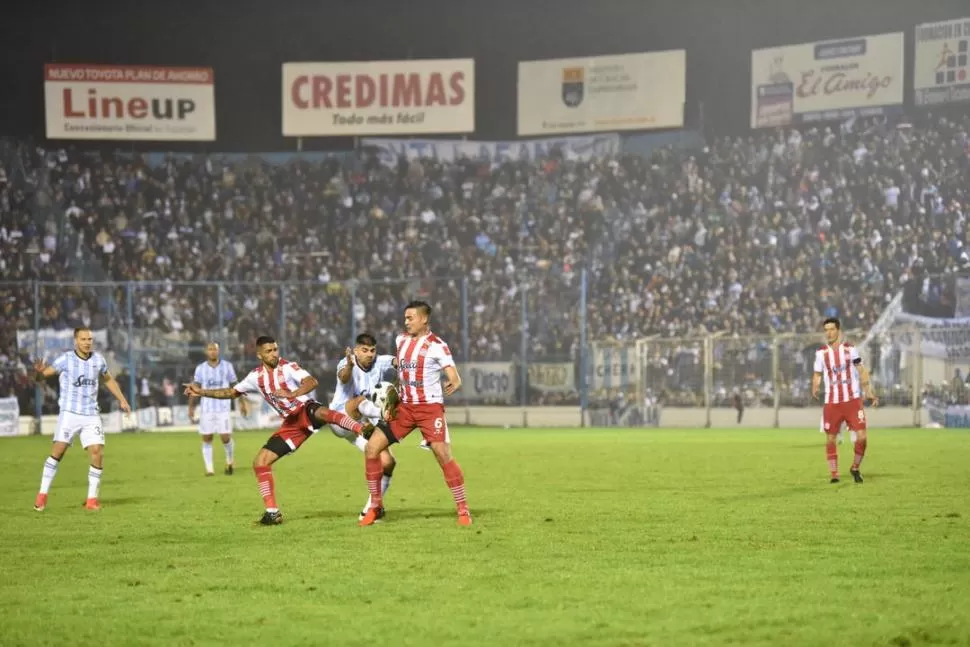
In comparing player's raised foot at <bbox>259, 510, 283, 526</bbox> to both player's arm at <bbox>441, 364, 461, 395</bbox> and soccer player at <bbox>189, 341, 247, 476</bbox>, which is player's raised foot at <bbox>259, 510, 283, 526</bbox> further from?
soccer player at <bbox>189, 341, 247, 476</bbox>

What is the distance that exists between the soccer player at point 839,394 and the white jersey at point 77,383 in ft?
32.2

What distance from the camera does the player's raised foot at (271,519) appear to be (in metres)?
13.6

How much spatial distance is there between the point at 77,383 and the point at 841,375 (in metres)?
10.4

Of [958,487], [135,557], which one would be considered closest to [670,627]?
[135,557]

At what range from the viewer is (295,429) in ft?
46.2

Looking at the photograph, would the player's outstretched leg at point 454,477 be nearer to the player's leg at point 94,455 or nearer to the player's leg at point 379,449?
the player's leg at point 379,449

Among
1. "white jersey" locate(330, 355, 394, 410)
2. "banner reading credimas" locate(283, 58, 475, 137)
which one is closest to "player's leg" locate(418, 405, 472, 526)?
"white jersey" locate(330, 355, 394, 410)

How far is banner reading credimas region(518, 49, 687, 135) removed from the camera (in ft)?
175

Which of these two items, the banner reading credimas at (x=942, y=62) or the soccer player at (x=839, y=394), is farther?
the banner reading credimas at (x=942, y=62)

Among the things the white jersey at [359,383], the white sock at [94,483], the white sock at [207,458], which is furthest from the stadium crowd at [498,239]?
the white jersey at [359,383]

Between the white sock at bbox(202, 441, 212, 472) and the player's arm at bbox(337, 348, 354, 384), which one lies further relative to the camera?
the white sock at bbox(202, 441, 212, 472)

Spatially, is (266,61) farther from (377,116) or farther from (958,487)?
(958,487)

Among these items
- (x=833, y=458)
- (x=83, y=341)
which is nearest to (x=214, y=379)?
(x=83, y=341)

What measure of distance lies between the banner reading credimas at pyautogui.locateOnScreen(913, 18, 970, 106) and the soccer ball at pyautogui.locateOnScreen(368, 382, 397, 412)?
3991 centimetres
